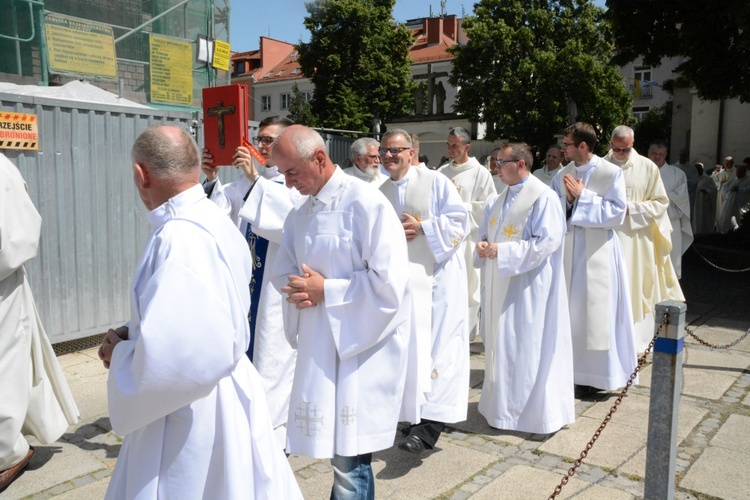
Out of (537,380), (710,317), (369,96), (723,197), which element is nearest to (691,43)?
(710,317)

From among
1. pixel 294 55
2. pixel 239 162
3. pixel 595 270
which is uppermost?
Answer: pixel 294 55

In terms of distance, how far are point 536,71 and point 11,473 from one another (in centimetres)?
2719

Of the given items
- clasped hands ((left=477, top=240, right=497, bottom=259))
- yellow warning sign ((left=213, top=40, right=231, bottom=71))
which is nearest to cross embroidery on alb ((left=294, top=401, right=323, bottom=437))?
clasped hands ((left=477, top=240, right=497, bottom=259))

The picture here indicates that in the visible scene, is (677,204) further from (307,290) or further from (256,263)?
(307,290)

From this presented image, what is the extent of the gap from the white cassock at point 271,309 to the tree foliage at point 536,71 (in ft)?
82.4

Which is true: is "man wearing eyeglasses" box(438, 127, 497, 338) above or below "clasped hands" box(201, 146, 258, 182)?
below

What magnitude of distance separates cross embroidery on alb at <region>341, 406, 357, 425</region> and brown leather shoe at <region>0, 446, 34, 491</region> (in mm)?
2183

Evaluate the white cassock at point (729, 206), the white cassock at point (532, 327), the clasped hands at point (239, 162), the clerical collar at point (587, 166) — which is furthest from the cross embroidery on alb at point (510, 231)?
the white cassock at point (729, 206)

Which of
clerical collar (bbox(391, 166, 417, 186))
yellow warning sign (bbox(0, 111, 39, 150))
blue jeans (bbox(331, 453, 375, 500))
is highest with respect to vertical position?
yellow warning sign (bbox(0, 111, 39, 150))

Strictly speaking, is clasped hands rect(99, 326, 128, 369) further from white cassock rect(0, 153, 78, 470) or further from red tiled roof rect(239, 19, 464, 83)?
red tiled roof rect(239, 19, 464, 83)

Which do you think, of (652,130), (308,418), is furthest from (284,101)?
(308,418)

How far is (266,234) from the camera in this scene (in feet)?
14.0

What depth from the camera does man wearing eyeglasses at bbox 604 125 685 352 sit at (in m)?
6.34

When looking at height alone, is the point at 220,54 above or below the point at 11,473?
above
